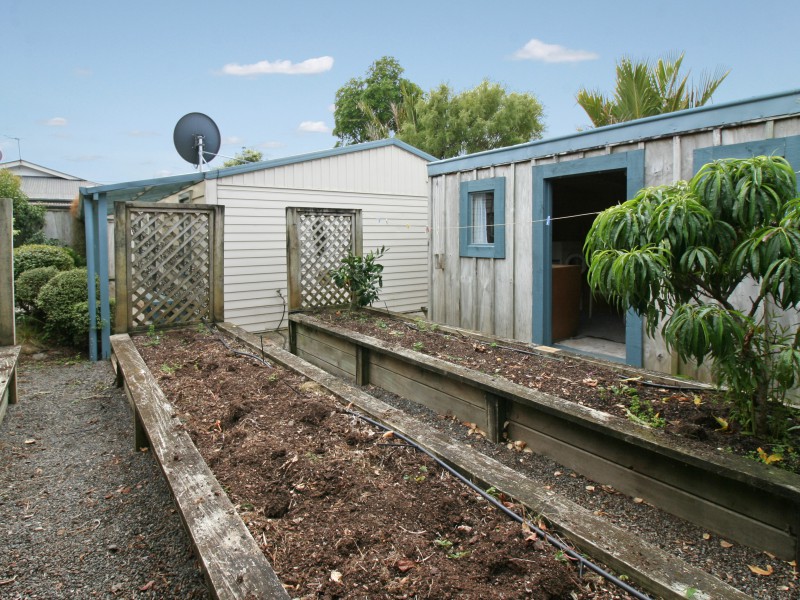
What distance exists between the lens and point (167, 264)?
6.00 metres

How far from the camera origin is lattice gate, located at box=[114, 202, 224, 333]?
18.4 ft

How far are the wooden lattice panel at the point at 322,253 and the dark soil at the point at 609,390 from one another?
4.53 feet

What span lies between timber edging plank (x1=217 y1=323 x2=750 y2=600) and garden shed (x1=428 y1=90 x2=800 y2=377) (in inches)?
74.0

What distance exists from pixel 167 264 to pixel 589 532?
5462mm

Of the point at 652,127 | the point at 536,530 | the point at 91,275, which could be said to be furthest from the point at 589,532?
the point at 91,275

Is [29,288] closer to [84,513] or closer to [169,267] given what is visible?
[169,267]

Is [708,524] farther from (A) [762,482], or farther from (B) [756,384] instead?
(B) [756,384]

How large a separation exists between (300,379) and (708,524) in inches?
103

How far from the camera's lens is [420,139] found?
2286 centimetres

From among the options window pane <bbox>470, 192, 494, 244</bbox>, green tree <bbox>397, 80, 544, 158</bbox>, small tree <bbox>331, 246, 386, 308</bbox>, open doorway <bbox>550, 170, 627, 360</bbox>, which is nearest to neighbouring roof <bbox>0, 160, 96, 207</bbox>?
green tree <bbox>397, 80, 544, 158</bbox>

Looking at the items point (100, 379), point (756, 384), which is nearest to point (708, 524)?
point (756, 384)

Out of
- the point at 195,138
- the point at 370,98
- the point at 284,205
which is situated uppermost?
the point at 370,98

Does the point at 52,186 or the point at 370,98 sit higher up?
the point at 370,98

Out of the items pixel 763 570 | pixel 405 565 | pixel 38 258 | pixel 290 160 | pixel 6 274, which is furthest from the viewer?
pixel 38 258
